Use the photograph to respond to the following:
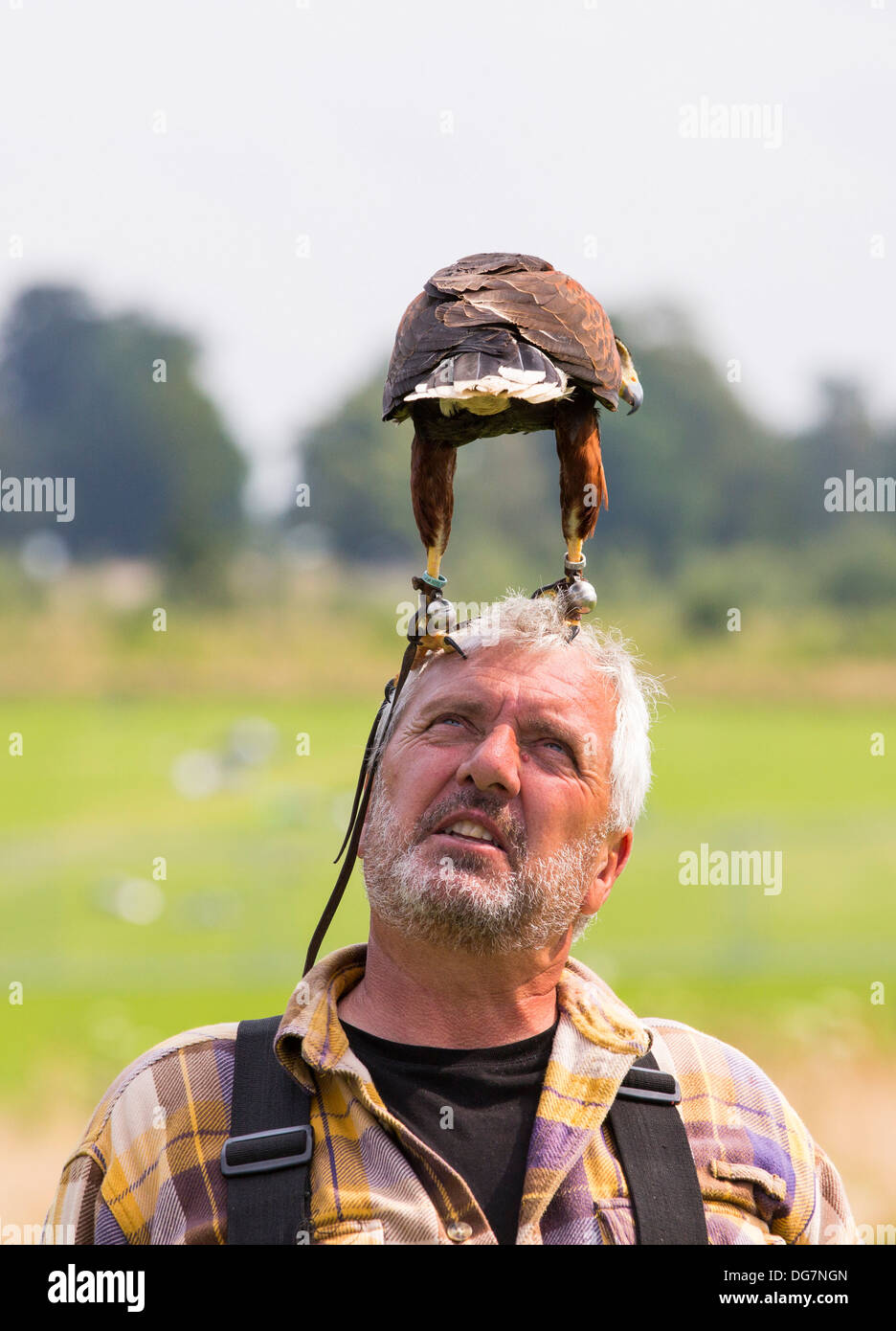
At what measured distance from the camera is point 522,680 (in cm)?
284

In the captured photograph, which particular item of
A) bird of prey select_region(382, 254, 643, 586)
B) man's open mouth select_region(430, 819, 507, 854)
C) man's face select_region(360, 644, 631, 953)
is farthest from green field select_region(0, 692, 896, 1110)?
man's open mouth select_region(430, 819, 507, 854)

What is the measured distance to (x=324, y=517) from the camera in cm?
4241

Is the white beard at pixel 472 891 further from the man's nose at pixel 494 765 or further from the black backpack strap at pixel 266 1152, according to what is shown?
the black backpack strap at pixel 266 1152

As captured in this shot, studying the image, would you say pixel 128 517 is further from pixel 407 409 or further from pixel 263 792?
pixel 407 409

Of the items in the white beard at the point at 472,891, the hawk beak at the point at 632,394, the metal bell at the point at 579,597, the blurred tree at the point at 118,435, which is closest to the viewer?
the white beard at the point at 472,891

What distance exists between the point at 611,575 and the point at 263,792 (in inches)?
550

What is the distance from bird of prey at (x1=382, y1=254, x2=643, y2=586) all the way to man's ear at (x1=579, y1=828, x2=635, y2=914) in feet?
2.11

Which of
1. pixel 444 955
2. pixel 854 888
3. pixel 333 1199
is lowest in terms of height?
→ pixel 854 888

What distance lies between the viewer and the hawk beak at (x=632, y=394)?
10.7 ft

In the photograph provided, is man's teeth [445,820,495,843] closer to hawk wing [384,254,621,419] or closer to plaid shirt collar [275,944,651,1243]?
plaid shirt collar [275,944,651,1243]

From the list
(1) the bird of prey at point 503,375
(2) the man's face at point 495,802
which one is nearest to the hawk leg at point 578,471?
(1) the bird of prey at point 503,375

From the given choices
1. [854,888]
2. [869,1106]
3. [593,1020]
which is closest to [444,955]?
[593,1020]

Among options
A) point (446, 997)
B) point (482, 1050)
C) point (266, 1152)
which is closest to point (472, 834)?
point (446, 997)

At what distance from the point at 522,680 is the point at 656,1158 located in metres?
0.99
